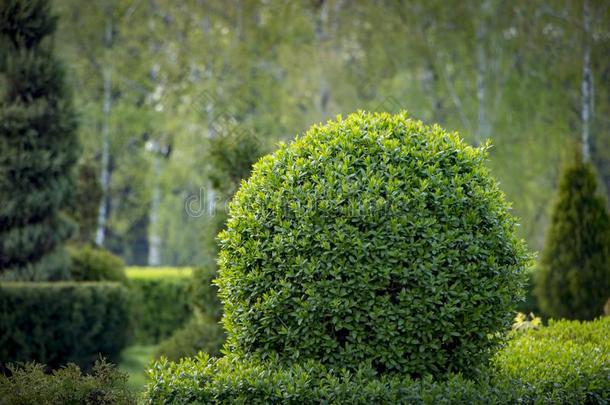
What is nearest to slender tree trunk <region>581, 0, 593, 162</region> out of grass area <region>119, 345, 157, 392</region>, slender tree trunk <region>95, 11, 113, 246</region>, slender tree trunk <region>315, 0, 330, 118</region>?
slender tree trunk <region>315, 0, 330, 118</region>

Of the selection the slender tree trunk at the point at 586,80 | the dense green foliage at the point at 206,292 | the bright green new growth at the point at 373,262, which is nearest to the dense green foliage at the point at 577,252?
the dense green foliage at the point at 206,292

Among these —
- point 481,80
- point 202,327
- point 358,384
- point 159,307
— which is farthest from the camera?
point 481,80

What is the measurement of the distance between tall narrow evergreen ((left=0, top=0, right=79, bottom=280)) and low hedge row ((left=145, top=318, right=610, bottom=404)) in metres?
7.44

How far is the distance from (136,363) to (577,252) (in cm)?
709

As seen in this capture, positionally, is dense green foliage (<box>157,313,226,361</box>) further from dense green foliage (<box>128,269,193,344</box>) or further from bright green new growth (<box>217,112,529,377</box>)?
dense green foliage (<box>128,269,193,344</box>)

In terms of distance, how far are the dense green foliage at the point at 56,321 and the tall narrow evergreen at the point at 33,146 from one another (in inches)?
63.3

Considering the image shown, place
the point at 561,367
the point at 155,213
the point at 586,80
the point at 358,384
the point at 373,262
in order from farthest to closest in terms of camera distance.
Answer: the point at 155,213 → the point at 586,80 → the point at 561,367 → the point at 373,262 → the point at 358,384

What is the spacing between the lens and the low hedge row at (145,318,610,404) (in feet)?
13.5

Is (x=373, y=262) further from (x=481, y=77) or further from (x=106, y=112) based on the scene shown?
(x=106, y=112)

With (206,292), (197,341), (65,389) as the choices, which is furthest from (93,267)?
(65,389)

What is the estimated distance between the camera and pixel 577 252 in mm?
10773

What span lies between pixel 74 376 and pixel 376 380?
6.24ft

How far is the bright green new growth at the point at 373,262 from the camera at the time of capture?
4.38 metres

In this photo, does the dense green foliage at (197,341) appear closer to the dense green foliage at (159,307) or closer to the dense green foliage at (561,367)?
the dense green foliage at (561,367)
